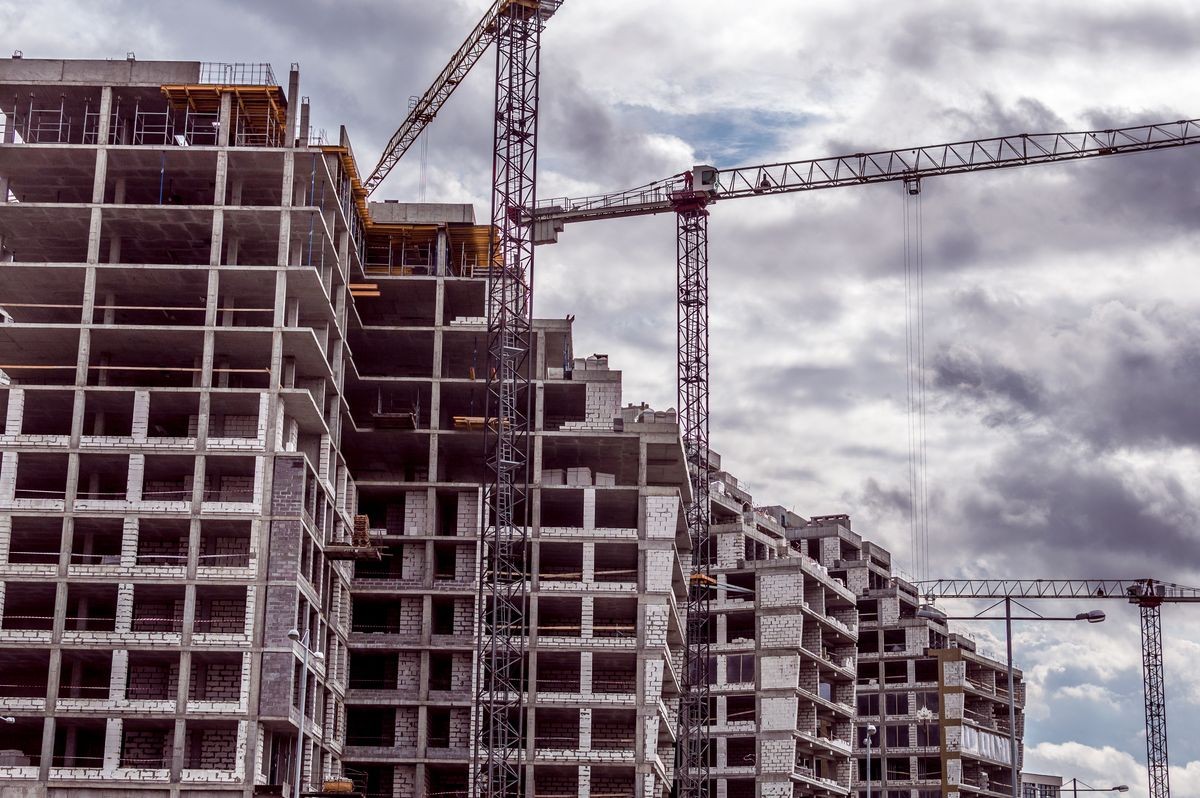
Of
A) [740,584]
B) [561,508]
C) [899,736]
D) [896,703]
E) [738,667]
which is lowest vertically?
[899,736]

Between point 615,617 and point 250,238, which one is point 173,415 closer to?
point 250,238

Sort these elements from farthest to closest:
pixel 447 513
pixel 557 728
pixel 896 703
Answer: pixel 896 703
pixel 447 513
pixel 557 728

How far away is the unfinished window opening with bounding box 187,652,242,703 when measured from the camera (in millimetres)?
102000

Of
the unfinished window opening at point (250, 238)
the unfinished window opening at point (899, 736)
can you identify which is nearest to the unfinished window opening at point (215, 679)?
the unfinished window opening at point (250, 238)

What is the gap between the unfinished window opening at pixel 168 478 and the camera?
10462 cm

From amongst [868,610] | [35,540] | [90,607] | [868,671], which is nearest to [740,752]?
[868,671]

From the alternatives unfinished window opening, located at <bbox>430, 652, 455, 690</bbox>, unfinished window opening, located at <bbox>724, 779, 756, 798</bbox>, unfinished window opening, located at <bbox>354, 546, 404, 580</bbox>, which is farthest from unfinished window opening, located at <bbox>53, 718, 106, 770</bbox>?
unfinished window opening, located at <bbox>724, 779, 756, 798</bbox>

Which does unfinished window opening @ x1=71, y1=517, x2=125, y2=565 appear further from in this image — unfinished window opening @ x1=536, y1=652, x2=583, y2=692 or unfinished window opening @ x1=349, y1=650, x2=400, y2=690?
unfinished window opening @ x1=536, y1=652, x2=583, y2=692

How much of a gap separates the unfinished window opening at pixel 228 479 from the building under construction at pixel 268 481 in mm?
215

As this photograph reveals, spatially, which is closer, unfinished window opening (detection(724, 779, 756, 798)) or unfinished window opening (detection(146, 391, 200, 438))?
unfinished window opening (detection(146, 391, 200, 438))

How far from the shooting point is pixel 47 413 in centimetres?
10888

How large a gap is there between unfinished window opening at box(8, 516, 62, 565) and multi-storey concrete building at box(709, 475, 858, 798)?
2065 inches

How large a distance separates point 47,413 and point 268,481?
15.5m

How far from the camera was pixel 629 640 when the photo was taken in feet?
389
